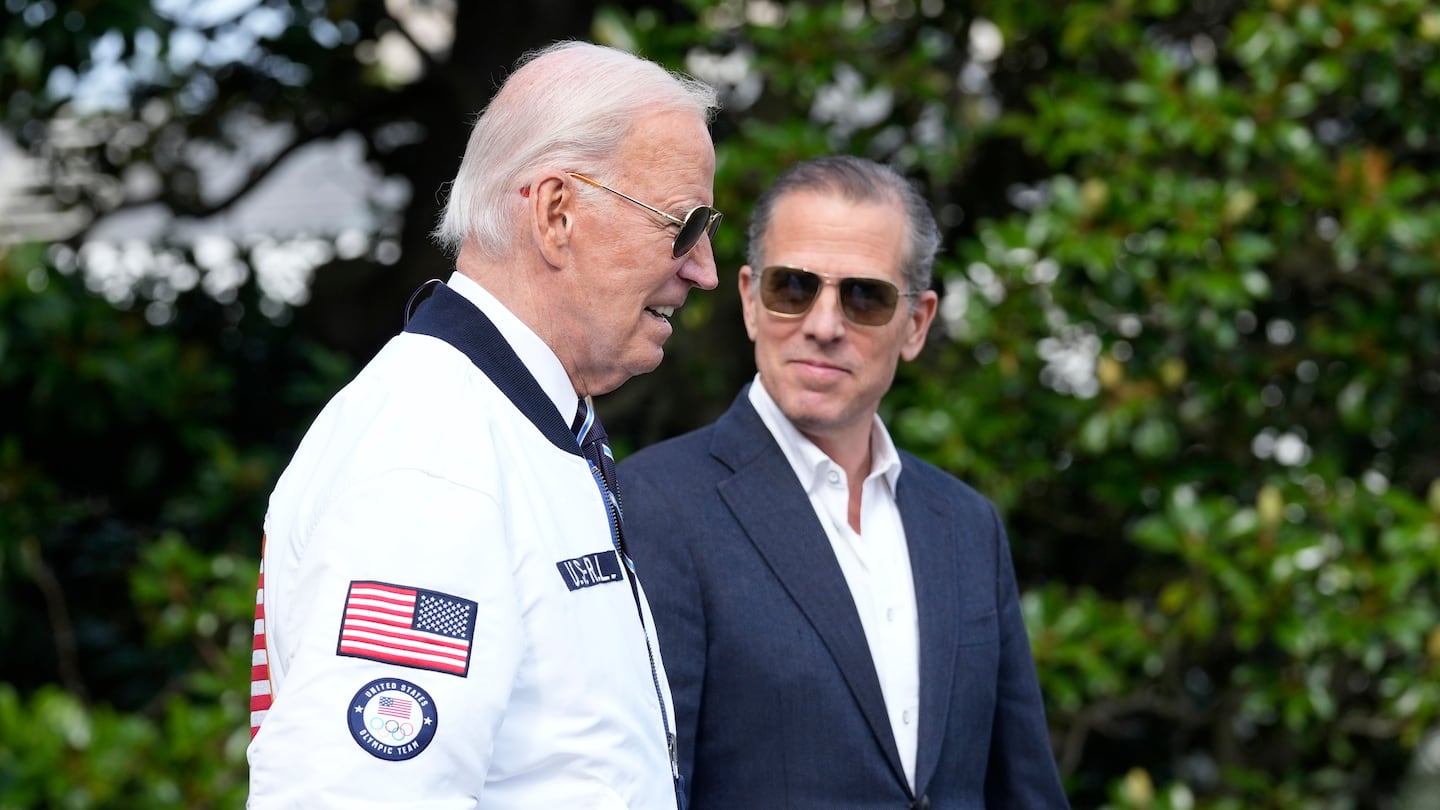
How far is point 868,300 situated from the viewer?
8.34 feet

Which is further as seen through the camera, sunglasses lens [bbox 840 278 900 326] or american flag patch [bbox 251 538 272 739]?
sunglasses lens [bbox 840 278 900 326]

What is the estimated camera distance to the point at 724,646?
220cm

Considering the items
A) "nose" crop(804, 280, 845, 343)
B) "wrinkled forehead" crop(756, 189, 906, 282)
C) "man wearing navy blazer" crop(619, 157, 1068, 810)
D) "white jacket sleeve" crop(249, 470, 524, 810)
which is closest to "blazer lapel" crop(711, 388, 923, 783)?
"man wearing navy blazer" crop(619, 157, 1068, 810)

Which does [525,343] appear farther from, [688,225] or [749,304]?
[749,304]

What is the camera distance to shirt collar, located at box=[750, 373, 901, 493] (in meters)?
2.44

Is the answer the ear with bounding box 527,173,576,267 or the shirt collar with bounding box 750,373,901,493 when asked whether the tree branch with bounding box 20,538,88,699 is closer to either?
the shirt collar with bounding box 750,373,901,493

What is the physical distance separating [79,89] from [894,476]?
3462 mm

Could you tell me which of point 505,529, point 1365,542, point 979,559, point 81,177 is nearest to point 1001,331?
point 1365,542

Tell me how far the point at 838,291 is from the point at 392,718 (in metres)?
1.38

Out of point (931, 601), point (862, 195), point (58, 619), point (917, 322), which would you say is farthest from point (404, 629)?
point (58, 619)

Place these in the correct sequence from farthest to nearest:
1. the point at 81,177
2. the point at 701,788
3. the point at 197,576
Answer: the point at 81,177 → the point at 197,576 → the point at 701,788

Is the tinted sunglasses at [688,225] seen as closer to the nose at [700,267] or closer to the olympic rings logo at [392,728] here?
the nose at [700,267]

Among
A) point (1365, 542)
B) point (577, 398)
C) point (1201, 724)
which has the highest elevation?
point (577, 398)

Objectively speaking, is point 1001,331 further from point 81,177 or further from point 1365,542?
point 81,177
